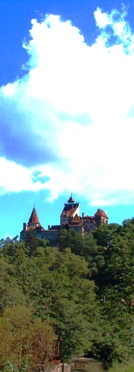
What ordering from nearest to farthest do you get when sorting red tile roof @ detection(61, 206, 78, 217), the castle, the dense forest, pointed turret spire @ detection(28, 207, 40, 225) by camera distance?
the dense forest → the castle → red tile roof @ detection(61, 206, 78, 217) → pointed turret spire @ detection(28, 207, 40, 225)

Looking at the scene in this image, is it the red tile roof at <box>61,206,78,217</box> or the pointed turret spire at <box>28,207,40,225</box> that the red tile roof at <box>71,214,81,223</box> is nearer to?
the red tile roof at <box>61,206,78,217</box>

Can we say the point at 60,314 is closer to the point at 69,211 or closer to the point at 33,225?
the point at 69,211

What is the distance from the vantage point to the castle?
312ft

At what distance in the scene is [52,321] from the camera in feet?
87.2

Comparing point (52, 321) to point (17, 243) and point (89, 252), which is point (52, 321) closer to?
point (17, 243)

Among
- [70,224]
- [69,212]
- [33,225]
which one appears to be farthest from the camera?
[33,225]

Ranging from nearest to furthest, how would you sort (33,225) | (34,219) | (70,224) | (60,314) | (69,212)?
(60,314), (70,224), (69,212), (33,225), (34,219)

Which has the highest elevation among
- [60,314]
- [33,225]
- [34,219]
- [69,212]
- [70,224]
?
[34,219]

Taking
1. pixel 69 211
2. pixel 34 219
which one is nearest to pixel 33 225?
pixel 34 219

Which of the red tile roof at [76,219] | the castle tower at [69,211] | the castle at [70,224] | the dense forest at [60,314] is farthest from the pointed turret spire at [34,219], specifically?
the dense forest at [60,314]

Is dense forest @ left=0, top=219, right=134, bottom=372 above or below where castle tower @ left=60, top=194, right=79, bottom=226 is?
below

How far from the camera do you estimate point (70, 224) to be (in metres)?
95.8

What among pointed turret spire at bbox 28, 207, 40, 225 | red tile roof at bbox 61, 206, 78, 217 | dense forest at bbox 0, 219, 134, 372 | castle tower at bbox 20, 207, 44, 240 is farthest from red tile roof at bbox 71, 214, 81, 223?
dense forest at bbox 0, 219, 134, 372

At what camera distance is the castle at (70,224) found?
9515 centimetres
